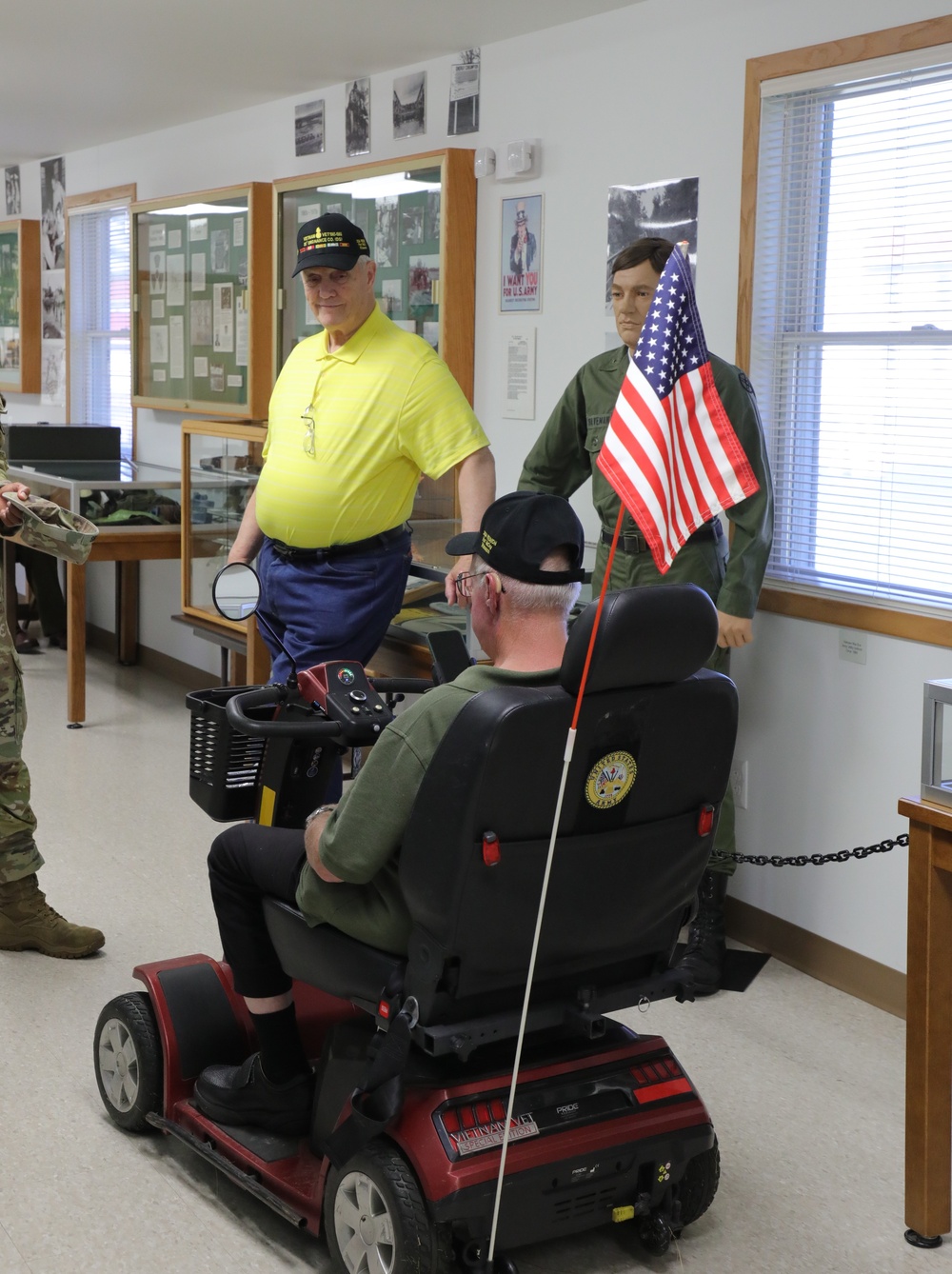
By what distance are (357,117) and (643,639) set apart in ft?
13.1

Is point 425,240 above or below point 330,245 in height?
above

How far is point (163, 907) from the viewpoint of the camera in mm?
3881

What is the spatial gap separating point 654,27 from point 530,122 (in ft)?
2.03

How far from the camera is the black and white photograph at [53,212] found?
7926 mm

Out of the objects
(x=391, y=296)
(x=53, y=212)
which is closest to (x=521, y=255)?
(x=391, y=296)

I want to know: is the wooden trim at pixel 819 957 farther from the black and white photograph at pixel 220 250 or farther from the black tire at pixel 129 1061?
the black and white photograph at pixel 220 250

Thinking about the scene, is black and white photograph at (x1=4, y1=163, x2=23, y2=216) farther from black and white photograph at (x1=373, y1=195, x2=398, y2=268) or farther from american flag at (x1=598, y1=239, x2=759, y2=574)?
american flag at (x1=598, y1=239, x2=759, y2=574)

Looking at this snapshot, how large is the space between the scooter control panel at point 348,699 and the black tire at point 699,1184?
875 millimetres

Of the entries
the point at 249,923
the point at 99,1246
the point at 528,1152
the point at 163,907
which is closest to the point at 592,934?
the point at 528,1152

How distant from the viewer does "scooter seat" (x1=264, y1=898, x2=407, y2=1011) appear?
2.07 m

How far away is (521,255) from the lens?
4531 mm

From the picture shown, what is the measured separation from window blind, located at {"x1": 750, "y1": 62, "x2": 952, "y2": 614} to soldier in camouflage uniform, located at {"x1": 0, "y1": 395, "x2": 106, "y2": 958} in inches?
76.4

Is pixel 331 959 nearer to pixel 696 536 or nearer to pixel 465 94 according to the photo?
pixel 696 536

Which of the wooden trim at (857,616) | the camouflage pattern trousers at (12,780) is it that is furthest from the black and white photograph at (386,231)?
the camouflage pattern trousers at (12,780)
